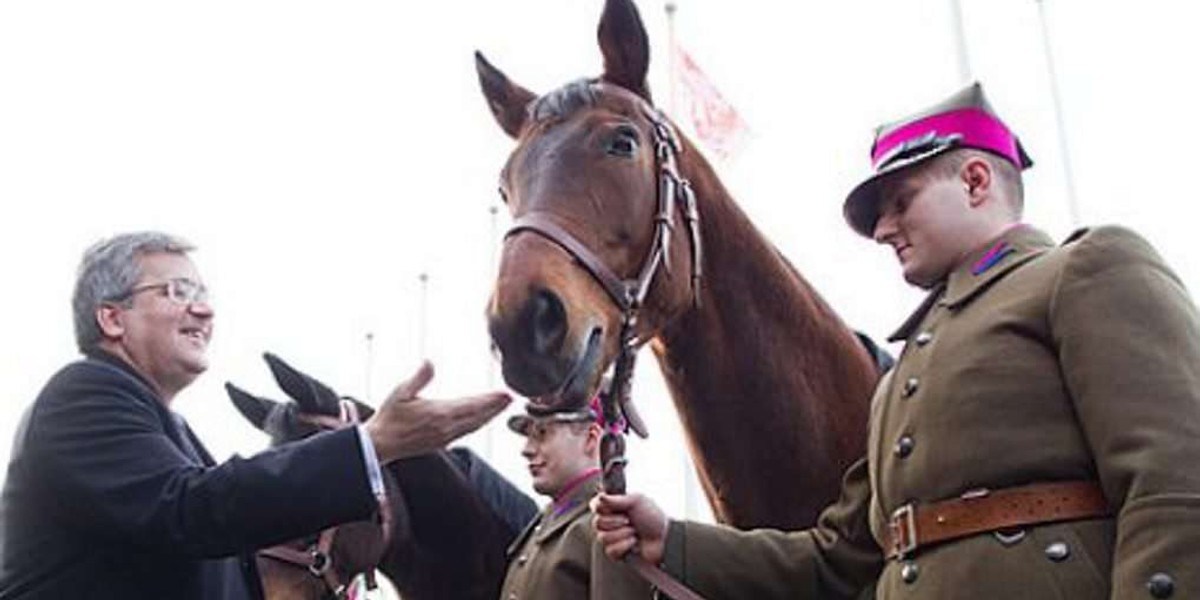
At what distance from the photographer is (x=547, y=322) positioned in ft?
9.41

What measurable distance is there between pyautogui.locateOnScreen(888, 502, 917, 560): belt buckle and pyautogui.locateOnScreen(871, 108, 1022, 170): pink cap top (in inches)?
31.6

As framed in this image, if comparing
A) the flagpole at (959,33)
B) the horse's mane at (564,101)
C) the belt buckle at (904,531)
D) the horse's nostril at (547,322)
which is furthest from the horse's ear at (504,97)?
the flagpole at (959,33)

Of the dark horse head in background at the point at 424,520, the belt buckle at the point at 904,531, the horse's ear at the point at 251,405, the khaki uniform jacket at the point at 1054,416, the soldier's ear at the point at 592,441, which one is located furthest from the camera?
the horse's ear at the point at 251,405

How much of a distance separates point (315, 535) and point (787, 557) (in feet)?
9.44

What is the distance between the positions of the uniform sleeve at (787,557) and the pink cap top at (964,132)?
0.77 meters

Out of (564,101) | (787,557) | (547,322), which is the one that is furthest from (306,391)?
(787,557)

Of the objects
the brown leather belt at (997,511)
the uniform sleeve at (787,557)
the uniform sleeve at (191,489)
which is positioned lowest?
the uniform sleeve at (787,557)

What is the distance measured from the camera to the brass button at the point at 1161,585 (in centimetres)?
195

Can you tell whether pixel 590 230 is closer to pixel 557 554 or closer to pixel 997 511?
pixel 997 511

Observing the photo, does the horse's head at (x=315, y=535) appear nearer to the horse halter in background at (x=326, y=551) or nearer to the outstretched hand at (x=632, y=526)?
the horse halter in background at (x=326, y=551)

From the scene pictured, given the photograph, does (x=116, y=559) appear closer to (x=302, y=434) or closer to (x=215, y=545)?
(x=215, y=545)

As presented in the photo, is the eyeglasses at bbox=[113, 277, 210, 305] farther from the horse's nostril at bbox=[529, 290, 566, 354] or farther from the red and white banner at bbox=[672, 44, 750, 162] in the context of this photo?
the red and white banner at bbox=[672, 44, 750, 162]

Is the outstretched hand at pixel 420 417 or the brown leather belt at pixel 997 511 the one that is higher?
the outstretched hand at pixel 420 417

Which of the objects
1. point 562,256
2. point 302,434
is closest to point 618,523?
point 562,256
